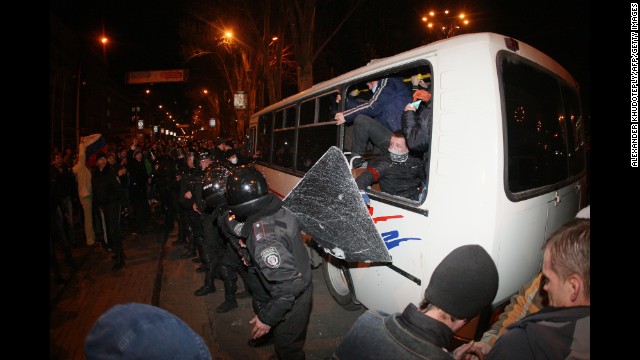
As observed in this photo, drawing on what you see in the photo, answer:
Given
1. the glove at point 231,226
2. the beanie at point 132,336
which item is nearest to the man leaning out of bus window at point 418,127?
the glove at point 231,226

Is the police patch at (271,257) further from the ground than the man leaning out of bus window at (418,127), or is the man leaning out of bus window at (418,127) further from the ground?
the man leaning out of bus window at (418,127)

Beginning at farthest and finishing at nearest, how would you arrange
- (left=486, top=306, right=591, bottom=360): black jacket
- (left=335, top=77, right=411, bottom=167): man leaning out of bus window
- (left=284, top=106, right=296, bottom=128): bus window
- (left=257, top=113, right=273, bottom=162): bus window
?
(left=257, top=113, right=273, bottom=162): bus window → (left=284, top=106, right=296, bottom=128): bus window → (left=335, top=77, right=411, bottom=167): man leaning out of bus window → (left=486, top=306, right=591, bottom=360): black jacket

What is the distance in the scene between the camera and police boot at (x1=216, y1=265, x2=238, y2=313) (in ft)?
14.3

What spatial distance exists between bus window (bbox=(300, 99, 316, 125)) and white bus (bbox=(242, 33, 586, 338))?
4.67 ft

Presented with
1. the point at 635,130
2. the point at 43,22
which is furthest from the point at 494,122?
the point at 43,22

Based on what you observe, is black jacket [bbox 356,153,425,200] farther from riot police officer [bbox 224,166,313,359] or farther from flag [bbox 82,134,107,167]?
flag [bbox 82,134,107,167]

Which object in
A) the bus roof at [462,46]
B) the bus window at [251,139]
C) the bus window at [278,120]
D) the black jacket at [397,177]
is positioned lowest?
the black jacket at [397,177]

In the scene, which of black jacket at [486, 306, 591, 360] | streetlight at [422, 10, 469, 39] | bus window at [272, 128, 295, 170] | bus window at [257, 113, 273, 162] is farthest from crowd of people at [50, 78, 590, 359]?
streetlight at [422, 10, 469, 39]

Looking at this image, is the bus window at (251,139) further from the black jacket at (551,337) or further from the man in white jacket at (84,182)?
the black jacket at (551,337)

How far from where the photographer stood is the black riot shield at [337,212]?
2.24 metres

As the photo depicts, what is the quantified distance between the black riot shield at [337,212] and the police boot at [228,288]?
2.16 meters

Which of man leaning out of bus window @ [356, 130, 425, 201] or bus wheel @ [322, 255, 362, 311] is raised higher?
man leaning out of bus window @ [356, 130, 425, 201]

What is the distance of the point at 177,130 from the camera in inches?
4306

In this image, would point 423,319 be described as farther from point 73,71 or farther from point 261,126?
point 73,71
